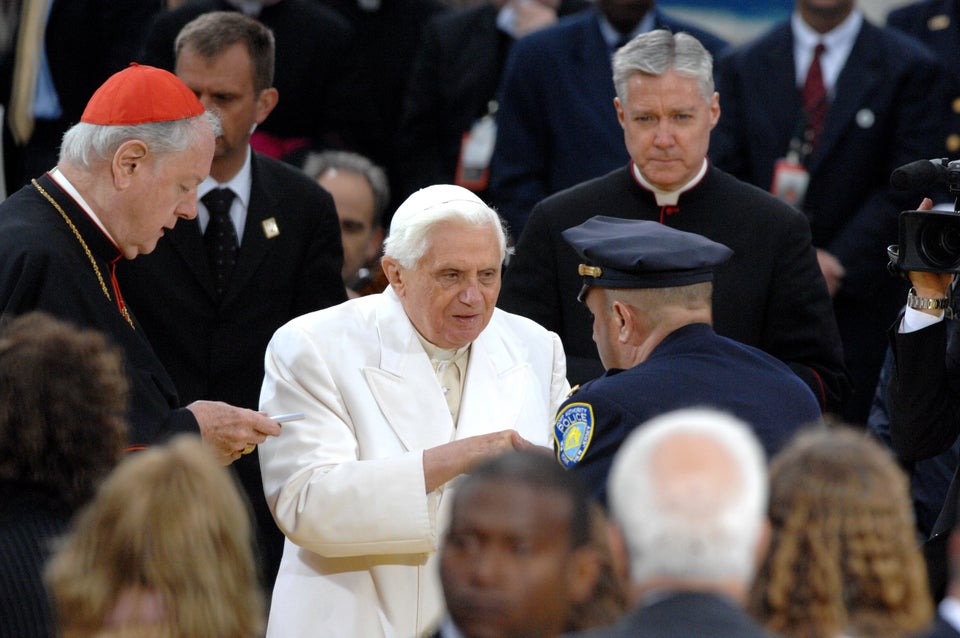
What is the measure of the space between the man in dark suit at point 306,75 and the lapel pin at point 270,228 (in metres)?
1.57

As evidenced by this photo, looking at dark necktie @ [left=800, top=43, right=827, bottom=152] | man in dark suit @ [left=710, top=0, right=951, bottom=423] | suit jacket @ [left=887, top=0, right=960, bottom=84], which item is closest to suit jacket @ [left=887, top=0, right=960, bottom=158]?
suit jacket @ [left=887, top=0, right=960, bottom=84]

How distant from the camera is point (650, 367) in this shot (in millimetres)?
3725

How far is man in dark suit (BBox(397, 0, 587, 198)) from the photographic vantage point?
7.45 meters

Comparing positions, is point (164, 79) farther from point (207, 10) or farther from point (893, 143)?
point (893, 143)

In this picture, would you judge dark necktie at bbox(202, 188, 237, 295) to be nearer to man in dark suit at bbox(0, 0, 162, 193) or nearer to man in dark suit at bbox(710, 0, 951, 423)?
man in dark suit at bbox(0, 0, 162, 193)

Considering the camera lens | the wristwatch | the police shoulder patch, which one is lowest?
the wristwatch

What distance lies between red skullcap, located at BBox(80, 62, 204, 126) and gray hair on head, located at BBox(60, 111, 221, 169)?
0.06 feet

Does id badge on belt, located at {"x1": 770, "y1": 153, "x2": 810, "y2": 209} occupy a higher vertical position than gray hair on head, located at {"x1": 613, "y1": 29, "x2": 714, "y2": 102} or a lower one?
lower

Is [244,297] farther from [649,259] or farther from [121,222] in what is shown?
[649,259]

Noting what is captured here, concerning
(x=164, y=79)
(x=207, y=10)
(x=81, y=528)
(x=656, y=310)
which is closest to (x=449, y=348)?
(x=656, y=310)

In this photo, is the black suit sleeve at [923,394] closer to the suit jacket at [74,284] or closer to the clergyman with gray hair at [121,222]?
the clergyman with gray hair at [121,222]

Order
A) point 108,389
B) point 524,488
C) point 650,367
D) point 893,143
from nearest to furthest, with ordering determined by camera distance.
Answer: point 524,488 → point 108,389 → point 650,367 → point 893,143

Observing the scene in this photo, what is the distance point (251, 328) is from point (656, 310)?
2124mm

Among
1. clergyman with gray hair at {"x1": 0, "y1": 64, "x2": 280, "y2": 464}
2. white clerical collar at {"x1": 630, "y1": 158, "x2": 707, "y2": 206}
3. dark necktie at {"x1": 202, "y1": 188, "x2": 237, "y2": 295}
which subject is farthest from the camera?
dark necktie at {"x1": 202, "y1": 188, "x2": 237, "y2": 295}
